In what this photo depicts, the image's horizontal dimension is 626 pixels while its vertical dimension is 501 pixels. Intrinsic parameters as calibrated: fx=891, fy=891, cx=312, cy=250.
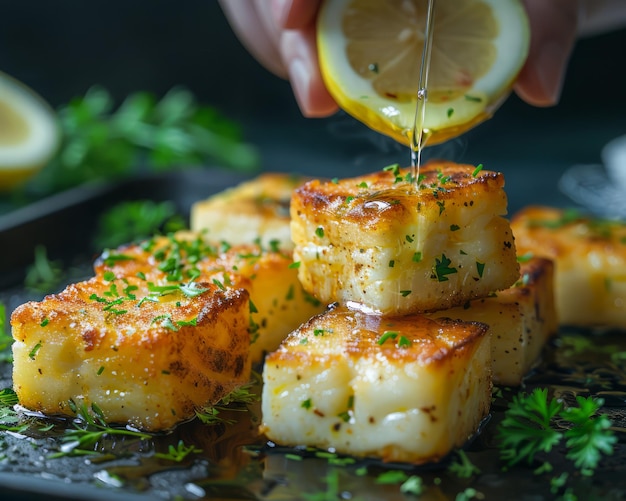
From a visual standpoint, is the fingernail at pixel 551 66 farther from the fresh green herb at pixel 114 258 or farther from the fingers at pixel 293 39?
the fresh green herb at pixel 114 258

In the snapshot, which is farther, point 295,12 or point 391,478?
point 295,12

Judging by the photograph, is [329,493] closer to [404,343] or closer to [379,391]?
[379,391]

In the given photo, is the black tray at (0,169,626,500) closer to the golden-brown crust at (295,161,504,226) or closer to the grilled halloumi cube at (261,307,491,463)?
the grilled halloumi cube at (261,307,491,463)

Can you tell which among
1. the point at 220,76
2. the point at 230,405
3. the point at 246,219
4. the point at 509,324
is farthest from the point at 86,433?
the point at 220,76

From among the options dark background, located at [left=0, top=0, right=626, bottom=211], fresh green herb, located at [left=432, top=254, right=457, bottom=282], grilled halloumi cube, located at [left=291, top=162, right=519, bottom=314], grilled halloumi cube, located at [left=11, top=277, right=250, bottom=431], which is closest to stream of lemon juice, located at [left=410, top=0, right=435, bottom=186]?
grilled halloumi cube, located at [left=291, top=162, right=519, bottom=314]

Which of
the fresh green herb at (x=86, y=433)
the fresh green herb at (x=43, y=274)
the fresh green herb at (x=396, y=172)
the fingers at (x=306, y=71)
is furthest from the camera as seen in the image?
the fresh green herb at (x=43, y=274)

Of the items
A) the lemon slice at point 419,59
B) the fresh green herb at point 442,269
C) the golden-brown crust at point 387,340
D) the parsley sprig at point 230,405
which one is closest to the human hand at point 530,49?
the lemon slice at point 419,59
